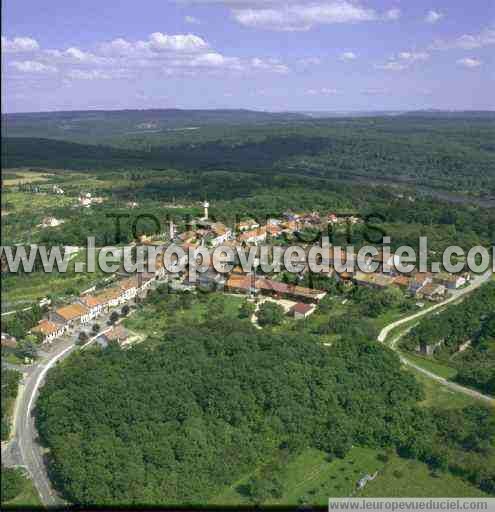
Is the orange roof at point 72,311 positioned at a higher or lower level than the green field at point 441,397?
higher

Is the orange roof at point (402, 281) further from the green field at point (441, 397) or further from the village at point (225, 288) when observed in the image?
the green field at point (441, 397)

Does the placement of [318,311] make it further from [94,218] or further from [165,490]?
[94,218]

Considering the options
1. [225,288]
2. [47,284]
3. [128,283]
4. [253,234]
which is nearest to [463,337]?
[225,288]

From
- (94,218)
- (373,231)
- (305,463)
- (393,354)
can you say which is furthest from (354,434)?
(94,218)

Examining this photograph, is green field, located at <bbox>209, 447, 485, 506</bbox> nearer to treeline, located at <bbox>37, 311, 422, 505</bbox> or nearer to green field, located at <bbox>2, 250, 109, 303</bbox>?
treeline, located at <bbox>37, 311, 422, 505</bbox>

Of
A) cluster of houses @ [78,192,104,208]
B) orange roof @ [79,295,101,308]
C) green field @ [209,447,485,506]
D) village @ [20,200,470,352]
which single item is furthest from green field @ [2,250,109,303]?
cluster of houses @ [78,192,104,208]

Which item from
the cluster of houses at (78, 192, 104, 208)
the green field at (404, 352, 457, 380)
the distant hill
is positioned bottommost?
the green field at (404, 352, 457, 380)

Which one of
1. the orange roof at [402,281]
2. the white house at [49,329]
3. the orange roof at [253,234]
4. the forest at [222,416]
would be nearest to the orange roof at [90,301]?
the white house at [49,329]
